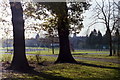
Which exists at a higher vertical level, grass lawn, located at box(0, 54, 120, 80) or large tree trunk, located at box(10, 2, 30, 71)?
large tree trunk, located at box(10, 2, 30, 71)

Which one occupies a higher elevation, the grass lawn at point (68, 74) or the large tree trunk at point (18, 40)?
the large tree trunk at point (18, 40)

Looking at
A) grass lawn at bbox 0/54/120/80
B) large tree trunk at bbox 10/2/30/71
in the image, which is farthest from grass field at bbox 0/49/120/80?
large tree trunk at bbox 10/2/30/71

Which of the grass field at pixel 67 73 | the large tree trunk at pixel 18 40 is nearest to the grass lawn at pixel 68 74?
the grass field at pixel 67 73

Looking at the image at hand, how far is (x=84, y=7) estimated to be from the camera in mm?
11891

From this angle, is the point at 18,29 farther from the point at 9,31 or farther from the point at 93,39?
the point at 93,39

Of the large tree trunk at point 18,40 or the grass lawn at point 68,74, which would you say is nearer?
the grass lawn at point 68,74

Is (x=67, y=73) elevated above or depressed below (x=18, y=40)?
below

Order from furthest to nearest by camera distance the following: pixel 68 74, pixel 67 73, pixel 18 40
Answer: pixel 18 40
pixel 67 73
pixel 68 74

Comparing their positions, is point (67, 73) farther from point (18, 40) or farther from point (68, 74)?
point (18, 40)

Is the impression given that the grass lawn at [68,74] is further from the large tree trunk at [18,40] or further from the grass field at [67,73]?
the large tree trunk at [18,40]

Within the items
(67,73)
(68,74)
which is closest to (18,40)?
(67,73)

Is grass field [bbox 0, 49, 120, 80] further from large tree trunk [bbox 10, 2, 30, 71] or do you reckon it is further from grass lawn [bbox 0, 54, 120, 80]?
large tree trunk [bbox 10, 2, 30, 71]

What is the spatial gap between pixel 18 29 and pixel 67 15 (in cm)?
281

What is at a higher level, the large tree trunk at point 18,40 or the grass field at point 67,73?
the large tree trunk at point 18,40
